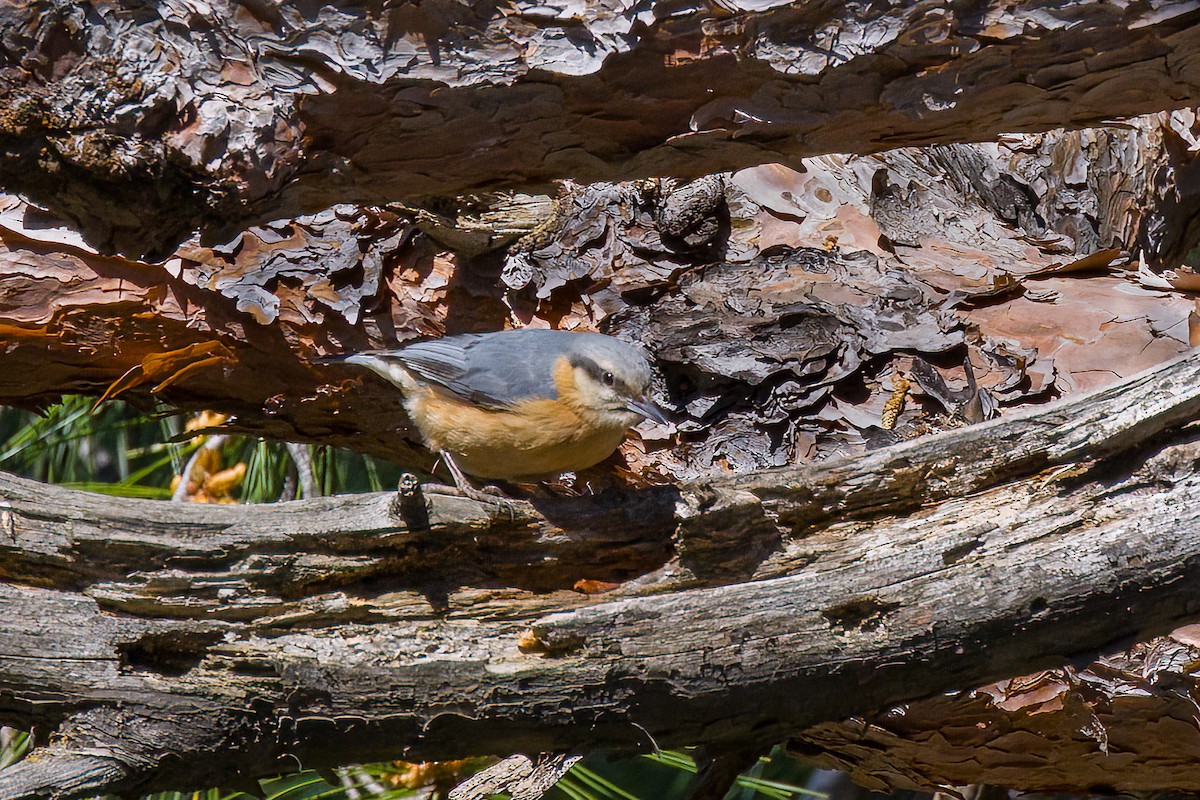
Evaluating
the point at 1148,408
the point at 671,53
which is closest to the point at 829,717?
the point at 1148,408

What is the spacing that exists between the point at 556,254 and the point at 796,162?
701mm

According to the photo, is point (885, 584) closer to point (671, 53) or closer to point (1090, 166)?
point (671, 53)

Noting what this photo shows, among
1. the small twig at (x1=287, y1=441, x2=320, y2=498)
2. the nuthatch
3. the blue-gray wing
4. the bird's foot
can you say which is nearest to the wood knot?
the bird's foot

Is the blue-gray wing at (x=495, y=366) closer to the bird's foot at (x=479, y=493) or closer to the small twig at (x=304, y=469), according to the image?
the bird's foot at (x=479, y=493)

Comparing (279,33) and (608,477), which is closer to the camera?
(279,33)

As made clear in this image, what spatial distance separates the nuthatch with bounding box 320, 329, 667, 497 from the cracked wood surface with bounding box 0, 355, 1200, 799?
0.37 meters

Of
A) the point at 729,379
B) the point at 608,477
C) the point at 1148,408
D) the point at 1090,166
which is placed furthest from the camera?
the point at 1090,166

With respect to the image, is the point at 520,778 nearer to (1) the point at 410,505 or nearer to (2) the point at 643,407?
(1) the point at 410,505

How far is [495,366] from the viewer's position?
1.95 m

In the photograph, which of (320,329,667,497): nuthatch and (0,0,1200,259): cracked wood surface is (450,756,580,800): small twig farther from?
(0,0,1200,259): cracked wood surface

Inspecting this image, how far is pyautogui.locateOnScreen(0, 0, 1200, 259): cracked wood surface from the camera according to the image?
4.80 ft

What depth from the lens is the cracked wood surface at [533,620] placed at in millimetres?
1335

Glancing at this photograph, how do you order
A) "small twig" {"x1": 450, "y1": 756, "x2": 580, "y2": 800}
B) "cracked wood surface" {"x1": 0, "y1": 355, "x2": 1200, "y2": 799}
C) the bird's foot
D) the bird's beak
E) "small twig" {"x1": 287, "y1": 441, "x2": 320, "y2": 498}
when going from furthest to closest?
"small twig" {"x1": 287, "y1": 441, "x2": 320, "y2": 498} < the bird's beak < the bird's foot < "small twig" {"x1": 450, "y1": 756, "x2": 580, "y2": 800} < "cracked wood surface" {"x1": 0, "y1": 355, "x2": 1200, "y2": 799}

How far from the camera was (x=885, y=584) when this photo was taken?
1.41 meters
